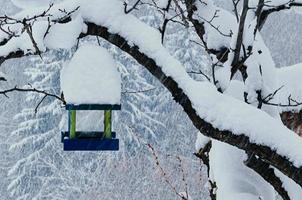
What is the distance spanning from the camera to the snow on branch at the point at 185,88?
3.08 m

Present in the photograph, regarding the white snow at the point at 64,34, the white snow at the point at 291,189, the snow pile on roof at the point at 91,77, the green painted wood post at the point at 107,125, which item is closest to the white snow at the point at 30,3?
the white snow at the point at 64,34

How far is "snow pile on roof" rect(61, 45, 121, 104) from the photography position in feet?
11.8

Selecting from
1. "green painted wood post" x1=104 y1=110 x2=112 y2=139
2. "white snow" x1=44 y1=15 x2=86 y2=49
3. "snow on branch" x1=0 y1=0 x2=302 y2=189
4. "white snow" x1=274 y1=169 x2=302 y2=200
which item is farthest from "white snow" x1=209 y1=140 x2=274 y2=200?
"white snow" x1=44 y1=15 x2=86 y2=49

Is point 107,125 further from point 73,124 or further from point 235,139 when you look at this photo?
point 235,139

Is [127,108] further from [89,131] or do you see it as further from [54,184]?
[89,131]

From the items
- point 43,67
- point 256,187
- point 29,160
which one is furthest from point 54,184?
point 256,187

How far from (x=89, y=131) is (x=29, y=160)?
838 inches

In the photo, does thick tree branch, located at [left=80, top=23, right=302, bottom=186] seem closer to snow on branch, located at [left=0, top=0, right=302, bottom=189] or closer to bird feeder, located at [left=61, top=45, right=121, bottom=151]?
snow on branch, located at [left=0, top=0, right=302, bottom=189]

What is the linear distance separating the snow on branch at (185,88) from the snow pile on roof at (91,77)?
12cm

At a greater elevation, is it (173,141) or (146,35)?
(146,35)

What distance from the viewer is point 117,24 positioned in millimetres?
3488

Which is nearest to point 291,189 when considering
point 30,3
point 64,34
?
point 64,34

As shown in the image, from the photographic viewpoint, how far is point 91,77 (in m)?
3.58

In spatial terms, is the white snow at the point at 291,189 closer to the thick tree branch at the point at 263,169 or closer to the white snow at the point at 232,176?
the thick tree branch at the point at 263,169
